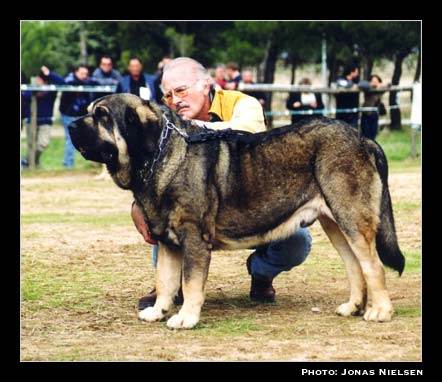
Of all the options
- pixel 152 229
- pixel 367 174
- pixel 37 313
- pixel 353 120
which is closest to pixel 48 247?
pixel 37 313

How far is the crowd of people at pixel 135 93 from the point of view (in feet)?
64.6

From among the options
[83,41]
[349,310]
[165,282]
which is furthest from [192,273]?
[83,41]

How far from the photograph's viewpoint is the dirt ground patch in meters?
7.02

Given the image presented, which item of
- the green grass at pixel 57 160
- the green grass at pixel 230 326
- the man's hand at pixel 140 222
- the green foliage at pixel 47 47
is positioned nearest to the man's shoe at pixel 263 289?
the green grass at pixel 230 326

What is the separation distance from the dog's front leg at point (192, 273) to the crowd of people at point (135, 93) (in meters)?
10.7

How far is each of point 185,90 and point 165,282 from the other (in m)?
1.52

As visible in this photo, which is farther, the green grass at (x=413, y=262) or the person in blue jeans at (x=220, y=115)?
the green grass at (x=413, y=262)

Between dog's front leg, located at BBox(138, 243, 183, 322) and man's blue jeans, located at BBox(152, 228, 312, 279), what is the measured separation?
84 centimetres

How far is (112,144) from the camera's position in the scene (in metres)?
7.52

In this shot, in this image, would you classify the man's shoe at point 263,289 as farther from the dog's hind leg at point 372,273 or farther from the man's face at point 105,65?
the man's face at point 105,65

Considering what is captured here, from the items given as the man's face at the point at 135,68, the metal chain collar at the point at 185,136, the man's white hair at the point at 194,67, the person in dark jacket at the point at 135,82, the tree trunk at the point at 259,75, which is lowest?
the metal chain collar at the point at 185,136

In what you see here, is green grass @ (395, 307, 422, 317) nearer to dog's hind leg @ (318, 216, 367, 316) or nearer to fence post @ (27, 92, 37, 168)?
dog's hind leg @ (318, 216, 367, 316)

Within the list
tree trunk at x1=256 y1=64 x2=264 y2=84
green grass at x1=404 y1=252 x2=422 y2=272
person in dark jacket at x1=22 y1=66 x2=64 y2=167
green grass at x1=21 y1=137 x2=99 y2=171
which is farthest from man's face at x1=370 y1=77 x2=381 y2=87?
green grass at x1=404 y1=252 x2=422 y2=272
